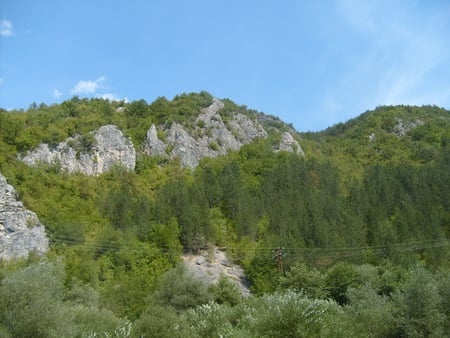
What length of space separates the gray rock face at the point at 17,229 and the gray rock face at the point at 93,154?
1728 cm

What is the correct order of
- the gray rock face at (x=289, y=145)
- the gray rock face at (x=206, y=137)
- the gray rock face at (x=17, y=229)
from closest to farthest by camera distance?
the gray rock face at (x=17, y=229) < the gray rock face at (x=206, y=137) < the gray rock face at (x=289, y=145)

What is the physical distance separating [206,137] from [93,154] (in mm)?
31846

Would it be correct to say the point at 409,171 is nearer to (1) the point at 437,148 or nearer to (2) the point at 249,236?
(1) the point at 437,148

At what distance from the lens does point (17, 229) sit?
65.6 m

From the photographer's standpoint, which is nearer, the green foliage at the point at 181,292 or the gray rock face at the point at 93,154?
the green foliage at the point at 181,292

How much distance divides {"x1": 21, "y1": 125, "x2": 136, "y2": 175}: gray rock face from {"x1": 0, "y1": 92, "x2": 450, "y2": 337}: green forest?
163 centimetres

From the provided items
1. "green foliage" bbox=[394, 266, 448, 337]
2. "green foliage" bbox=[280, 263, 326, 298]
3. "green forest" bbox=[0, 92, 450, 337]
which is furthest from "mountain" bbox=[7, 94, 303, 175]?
"green foliage" bbox=[394, 266, 448, 337]

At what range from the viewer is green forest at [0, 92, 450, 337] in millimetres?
31250

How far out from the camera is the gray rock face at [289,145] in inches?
4695

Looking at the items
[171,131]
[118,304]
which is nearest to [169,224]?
[118,304]

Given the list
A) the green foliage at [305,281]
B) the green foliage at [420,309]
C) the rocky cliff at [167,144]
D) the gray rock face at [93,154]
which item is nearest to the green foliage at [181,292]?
the green foliage at [305,281]

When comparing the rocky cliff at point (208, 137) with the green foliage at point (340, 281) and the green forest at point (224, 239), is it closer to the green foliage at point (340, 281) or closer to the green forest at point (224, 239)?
the green forest at point (224, 239)

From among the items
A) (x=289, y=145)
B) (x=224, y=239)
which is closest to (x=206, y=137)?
(x=289, y=145)

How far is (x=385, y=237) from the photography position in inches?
2685
